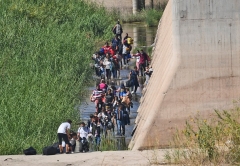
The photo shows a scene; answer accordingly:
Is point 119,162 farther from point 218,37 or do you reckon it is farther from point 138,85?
point 138,85

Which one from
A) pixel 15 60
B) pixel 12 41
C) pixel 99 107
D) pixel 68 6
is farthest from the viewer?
pixel 68 6

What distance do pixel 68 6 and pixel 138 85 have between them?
13.4 metres

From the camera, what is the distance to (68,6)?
42.5m

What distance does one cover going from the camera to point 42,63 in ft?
97.8

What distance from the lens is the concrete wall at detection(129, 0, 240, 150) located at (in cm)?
1902

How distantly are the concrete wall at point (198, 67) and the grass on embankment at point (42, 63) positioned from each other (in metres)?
2.78

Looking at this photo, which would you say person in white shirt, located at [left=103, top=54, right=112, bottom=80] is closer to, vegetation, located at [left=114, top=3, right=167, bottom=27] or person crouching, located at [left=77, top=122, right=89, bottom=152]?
person crouching, located at [left=77, top=122, right=89, bottom=152]

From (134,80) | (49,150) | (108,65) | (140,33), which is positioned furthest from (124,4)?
(49,150)

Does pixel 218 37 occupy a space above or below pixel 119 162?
above

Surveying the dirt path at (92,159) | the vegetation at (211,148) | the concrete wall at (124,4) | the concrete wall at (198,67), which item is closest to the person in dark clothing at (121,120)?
the concrete wall at (198,67)

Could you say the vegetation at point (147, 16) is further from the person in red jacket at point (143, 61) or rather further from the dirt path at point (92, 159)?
the dirt path at point (92, 159)

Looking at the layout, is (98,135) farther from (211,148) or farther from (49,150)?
(211,148)

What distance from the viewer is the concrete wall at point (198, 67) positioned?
62.4ft

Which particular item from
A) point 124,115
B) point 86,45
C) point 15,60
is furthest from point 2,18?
point 124,115
